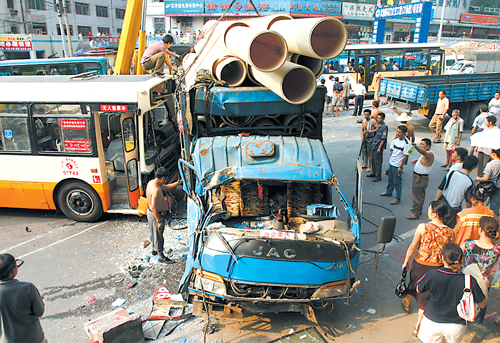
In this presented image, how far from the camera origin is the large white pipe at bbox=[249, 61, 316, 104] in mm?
5254

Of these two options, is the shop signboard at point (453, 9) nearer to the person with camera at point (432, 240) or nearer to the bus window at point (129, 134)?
the bus window at point (129, 134)

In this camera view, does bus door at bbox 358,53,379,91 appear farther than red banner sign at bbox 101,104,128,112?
Yes

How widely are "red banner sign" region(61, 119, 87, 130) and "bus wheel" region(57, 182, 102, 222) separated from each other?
1.10 metres

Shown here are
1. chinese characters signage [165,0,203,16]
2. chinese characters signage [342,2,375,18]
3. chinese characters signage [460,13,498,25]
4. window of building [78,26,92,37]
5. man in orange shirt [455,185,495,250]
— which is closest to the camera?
man in orange shirt [455,185,495,250]

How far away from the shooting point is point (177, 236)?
22.5ft

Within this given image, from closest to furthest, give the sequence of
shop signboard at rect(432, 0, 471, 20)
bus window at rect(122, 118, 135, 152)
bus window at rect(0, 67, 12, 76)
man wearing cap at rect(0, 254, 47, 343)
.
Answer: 1. man wearing cap at rect(0, 254, 47, 343)
2. bus window at rect(122, 118, 135, 152)
3. bus window at rect(0, 67, 12, 76)
4. shop signboard at rect(432, 0, 471, 20)

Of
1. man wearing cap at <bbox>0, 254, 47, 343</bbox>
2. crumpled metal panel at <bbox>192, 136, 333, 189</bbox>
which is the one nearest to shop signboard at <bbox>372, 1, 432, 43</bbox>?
crumpled metal panel at <bbox>192, 136, 333, 189</bbox>

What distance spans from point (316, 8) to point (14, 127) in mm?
43721

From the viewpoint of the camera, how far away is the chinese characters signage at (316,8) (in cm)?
4328

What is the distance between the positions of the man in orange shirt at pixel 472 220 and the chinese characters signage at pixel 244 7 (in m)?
39.1

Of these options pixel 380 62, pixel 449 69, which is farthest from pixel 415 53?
pixel 449 69

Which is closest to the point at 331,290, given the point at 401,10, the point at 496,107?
the point at 496,107

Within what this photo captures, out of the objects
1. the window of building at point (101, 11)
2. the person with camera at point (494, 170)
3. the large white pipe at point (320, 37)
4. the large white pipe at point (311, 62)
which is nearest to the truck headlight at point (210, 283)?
the large white pipe at point (320, 37)

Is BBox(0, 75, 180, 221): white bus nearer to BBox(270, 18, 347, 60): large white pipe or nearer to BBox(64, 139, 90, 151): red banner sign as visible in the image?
BBox(64, 139, 90, 151): red banner sign
